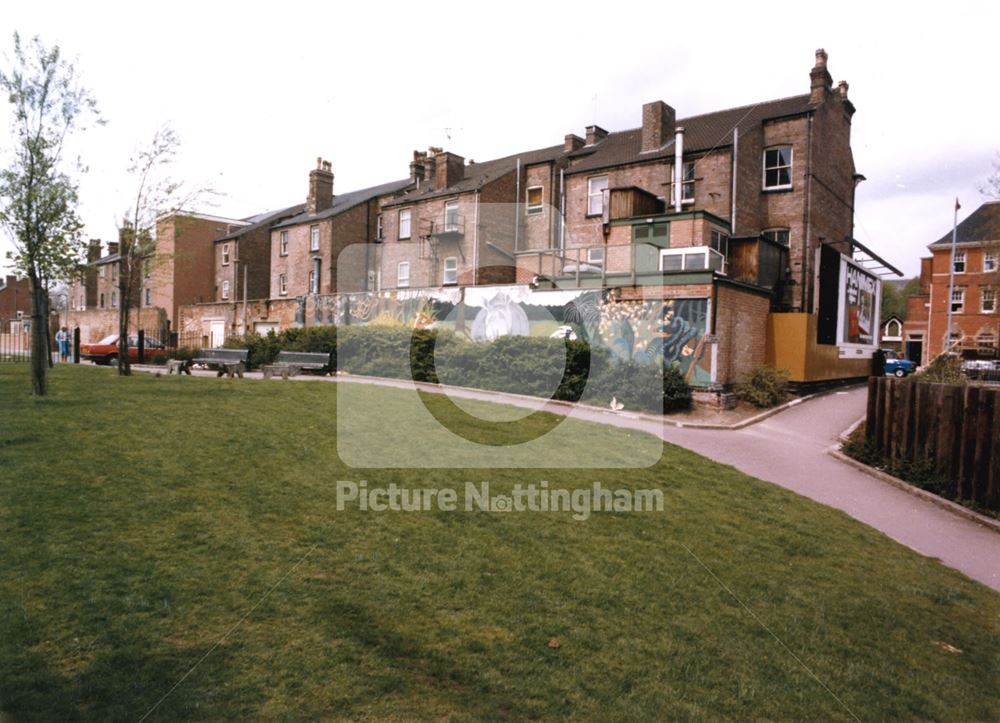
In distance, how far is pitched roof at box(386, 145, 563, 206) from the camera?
3609 cm

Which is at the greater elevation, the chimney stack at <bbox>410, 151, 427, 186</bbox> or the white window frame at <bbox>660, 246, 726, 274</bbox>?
the chimney stack at <bbox>410, 151, 427, 186</bbox>

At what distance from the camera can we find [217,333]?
1629 inches

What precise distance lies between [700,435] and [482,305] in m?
12.0

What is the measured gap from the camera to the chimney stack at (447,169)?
127 ft

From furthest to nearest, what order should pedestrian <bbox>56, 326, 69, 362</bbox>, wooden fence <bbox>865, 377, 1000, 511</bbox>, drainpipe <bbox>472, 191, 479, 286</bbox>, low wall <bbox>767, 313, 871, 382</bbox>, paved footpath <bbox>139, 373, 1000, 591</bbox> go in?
drainpipe <bbox>472, 191, 479, 286</bbox> → pedestrian <bbox>56, 326, 69, 362</bbox> → low wall <bbox>767, 313, 871, 382</bbox> → wooden fence <bbox>865, 377, 1000, 511</bbox> → paved footpath <bbox>139, 373, 1000, 591</bbox>

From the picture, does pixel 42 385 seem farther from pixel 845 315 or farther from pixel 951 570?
pixel 845 315

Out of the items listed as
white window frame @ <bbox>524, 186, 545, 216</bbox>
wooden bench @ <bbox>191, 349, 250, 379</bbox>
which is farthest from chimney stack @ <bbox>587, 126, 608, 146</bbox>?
wooden bench @ <bbox>191, 349, 250, 379</bbox>

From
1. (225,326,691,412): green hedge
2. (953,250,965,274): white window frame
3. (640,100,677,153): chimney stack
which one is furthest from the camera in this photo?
(953,250,965,274): white window frame

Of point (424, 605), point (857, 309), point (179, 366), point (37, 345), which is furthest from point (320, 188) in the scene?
point (424, 605)

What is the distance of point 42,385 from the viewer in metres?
11.5

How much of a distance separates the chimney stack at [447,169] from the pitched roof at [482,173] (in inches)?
15.1

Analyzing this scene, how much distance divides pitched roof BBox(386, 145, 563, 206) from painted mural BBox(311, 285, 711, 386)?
11.3m

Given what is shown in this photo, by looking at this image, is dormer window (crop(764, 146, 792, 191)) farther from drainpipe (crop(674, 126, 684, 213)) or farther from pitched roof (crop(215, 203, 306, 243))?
pitched roof (crop(215, 203, 306, 243))

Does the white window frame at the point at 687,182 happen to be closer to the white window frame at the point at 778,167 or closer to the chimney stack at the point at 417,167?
the white window frame at the point at 778,167
